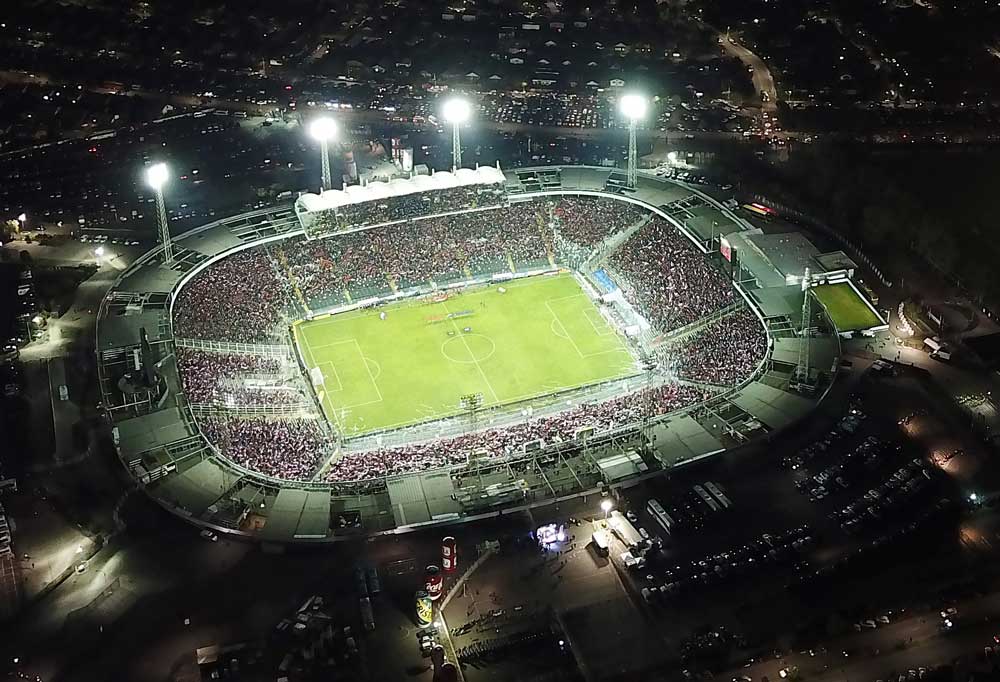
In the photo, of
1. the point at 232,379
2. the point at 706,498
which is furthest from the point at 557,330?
the point at 706,498

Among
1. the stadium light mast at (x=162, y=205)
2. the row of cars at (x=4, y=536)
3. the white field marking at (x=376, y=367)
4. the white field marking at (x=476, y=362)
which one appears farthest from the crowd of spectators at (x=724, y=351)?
the row of cars at (x=4, y=536)

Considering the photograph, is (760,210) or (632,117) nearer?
(632,117)

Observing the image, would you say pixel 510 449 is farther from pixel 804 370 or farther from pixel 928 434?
pixel 928 434

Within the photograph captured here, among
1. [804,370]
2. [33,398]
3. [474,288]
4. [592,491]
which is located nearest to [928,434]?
[804,370]

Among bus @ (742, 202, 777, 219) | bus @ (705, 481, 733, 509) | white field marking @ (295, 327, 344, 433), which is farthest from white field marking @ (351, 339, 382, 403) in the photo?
bus @ (742, 202, 777, 219)

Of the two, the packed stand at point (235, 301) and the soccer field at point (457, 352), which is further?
the packed stand at point (235, 301)

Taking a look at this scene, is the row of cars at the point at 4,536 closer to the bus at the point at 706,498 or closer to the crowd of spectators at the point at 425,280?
the crowd of spectators at the point at 425,280

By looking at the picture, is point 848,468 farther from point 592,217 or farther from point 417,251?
point 417,251
